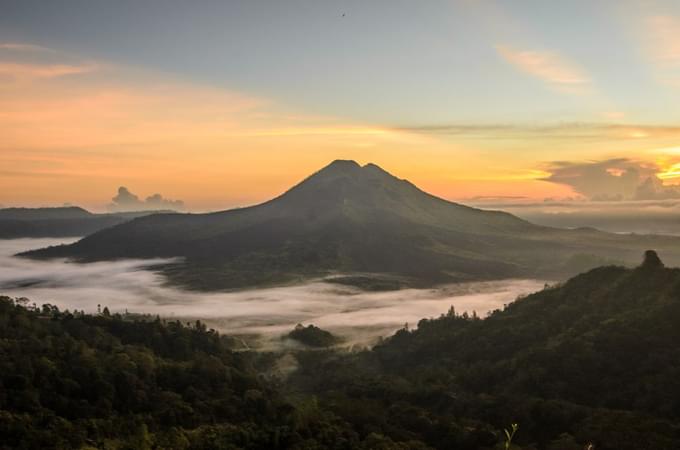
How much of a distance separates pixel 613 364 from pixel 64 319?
11579 cm

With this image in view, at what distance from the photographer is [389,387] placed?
117 metres

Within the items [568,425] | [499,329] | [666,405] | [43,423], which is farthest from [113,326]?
[666,405]

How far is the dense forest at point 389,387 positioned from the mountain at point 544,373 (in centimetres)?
33

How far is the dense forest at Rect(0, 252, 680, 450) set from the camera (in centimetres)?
8200

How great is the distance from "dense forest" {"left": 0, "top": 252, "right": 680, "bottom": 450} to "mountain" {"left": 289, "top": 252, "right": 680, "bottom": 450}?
1.09 ft

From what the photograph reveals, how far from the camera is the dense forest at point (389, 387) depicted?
82.0m

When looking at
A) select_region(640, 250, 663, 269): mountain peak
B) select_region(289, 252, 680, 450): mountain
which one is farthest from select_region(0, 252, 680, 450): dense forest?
select_region(640, 250, 663, 269): mountain peak

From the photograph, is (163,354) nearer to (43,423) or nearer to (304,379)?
(304,379)

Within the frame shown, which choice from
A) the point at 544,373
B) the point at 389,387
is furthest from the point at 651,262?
the point at 389,387

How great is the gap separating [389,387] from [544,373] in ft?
94.7

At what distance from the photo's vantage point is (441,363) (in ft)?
469

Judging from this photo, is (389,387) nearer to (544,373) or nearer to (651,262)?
(544,373)

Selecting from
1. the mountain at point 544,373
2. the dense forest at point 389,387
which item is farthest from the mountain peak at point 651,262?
the dense forest at point 389,387

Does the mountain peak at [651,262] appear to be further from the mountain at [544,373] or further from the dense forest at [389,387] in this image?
the dense forest at [389,387]
